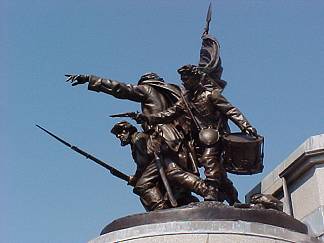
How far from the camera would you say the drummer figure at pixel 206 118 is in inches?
383

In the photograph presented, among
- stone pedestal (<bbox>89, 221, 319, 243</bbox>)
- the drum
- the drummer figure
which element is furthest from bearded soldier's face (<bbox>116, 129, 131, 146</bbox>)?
stone pedestal (<bbox>89, 221, 319, 243</bbox>)

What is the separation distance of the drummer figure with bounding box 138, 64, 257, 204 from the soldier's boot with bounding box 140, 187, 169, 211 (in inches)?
27.6

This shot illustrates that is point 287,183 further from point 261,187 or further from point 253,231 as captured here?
point 253,231

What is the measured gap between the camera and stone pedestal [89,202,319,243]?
8.41 m

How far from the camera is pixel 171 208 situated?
29.9 ft

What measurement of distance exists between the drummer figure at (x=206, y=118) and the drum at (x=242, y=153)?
3.9 inches

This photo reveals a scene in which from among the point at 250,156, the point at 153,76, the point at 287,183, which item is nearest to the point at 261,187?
the point at 287,183

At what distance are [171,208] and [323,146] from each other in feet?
7.76

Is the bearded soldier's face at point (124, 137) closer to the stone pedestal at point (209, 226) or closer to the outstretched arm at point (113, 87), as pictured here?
the outstretched arm at point (113, 87)

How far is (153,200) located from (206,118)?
136 cm

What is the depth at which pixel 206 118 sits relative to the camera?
10070 mm

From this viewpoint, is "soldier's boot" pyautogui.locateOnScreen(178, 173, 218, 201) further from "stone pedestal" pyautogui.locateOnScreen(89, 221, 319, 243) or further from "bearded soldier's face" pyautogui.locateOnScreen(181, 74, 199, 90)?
"bearded soldier's face" pyautogui.locateOnScreen(181, 74, 199, 90)

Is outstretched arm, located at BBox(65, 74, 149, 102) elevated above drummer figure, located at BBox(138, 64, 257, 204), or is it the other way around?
outstretched arm, located at BBox(65, 74, 149, 102)

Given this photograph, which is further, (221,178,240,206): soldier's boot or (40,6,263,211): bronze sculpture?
(221,178,240,206): soldier's boot
